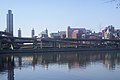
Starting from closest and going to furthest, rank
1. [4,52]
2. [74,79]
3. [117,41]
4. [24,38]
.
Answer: [74,79]
[4,52]
[24,38]
[117,41]

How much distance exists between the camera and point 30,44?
454 ft

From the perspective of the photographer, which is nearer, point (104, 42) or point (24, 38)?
point (24, 38)

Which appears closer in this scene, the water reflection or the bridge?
the water reflection

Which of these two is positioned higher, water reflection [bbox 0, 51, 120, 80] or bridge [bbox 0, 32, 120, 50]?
bridge [bbox 0, 32, 120, 50]

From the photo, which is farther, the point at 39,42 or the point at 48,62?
the point at 39,42

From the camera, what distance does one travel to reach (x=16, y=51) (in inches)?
3996

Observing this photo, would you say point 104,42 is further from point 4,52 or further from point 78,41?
point 4,52

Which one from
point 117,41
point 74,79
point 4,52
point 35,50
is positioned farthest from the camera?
point 117,41

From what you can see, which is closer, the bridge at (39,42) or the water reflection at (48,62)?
the water reflection at (48,62)

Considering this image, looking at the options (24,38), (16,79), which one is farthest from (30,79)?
(24,38)

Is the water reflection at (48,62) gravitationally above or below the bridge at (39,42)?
below

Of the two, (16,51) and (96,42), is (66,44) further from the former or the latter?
(16,51)

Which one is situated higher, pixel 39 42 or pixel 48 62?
pixel 39 42

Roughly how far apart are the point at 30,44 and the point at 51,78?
104 meters
